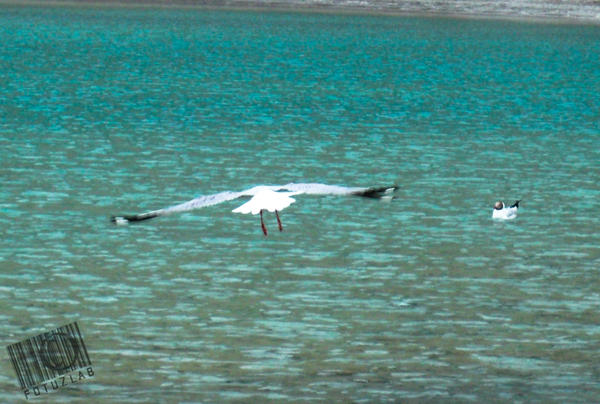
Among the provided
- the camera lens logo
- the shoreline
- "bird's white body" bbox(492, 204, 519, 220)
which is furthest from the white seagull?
the shoreline

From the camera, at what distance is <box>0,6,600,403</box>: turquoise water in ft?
65.1

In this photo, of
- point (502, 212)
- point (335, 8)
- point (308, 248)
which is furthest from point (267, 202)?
point (335, 8)

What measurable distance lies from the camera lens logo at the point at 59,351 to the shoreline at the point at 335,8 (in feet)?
451

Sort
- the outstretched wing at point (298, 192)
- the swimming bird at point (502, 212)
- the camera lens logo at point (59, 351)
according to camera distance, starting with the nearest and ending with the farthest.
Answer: the outstretched wing at point (298, 192) → the camera lens logo at point (59, 351) → the swimming bird at point (502, 212)

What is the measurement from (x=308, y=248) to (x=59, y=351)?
9009 mm

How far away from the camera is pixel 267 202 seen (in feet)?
63.7

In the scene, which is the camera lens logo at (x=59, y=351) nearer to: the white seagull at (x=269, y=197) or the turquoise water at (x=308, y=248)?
the turquoise water at (x=308, y=248)

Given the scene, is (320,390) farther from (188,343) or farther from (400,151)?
(400,151)

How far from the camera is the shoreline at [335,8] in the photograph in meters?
157

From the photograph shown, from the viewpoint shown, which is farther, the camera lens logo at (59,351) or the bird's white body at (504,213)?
the bird's white body at (504,213)

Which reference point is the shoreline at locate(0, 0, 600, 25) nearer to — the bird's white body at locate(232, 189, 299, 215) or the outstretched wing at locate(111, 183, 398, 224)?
the bird's white body at locate(232, 189, 299, 215)

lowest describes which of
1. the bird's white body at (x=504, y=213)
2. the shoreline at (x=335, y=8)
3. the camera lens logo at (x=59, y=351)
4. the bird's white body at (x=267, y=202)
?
the camera lens logo at (x=59, y=351)

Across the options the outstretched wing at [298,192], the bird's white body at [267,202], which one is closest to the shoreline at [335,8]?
the bird's white body at [267,202]

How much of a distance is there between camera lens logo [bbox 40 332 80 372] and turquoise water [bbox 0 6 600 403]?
1.24 ft
